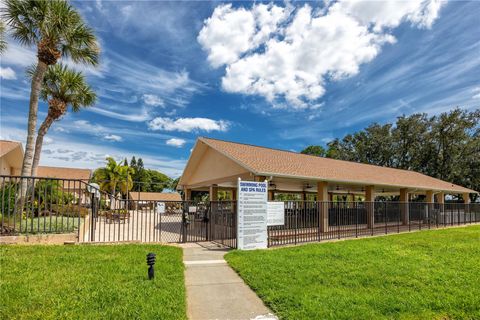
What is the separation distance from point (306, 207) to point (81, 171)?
42.6 meters

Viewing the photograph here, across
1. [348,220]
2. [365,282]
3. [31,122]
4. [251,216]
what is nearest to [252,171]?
[251,216]

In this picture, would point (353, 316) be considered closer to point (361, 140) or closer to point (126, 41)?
point (126, 41)

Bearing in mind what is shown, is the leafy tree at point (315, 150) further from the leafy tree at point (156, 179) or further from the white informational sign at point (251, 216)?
the white informational sign at point (251, 216)

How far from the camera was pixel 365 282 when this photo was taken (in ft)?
20.4

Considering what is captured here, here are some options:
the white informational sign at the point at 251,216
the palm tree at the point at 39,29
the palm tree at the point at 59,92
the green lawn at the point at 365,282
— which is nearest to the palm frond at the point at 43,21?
the palm tree at the point at 39,29

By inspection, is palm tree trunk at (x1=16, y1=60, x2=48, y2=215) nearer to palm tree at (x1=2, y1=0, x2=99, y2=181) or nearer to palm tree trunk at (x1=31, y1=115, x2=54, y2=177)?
palm tree at (x1=2, y1=0, x2=99, y2=181)

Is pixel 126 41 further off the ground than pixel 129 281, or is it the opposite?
pixel 126 41

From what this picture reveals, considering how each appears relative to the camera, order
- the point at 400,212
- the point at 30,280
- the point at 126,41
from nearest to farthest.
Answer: the point at 30,280 < the point at 126,41 < the point at 400,212

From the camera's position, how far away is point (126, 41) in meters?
13.0

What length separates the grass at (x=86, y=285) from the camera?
14.5 ft

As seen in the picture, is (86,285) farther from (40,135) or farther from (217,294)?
(40,135)

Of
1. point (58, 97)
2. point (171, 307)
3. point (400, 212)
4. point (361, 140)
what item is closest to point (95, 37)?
point (58, 97)

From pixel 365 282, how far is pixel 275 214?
5.30m

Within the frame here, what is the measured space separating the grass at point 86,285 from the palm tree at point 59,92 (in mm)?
9307
